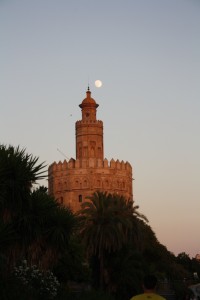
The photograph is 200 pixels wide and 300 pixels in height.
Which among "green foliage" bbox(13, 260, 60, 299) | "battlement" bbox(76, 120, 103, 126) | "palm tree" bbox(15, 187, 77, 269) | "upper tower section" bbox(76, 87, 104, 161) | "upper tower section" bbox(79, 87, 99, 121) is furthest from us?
"upper tower section" bbox(79, 87, 99, 121)

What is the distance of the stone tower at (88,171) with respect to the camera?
77688 millimetres

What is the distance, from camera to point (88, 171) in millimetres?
77875

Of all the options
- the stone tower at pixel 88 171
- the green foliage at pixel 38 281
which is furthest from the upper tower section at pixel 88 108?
the green foliage at pixel 38 281

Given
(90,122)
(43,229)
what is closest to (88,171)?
(90,122)

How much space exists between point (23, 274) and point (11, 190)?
3049 millimetres

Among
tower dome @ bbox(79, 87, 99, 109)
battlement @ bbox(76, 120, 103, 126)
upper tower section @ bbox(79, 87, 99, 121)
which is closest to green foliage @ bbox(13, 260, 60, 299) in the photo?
battlement @ bbox(76, 120, 103, 126)

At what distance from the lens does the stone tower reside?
255ft

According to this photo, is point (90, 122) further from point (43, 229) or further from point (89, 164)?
point (43, 229)

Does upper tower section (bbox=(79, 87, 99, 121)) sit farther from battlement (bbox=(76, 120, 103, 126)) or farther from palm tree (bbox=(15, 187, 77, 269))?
palm tree (bbox=(15, 187, 77, 269))

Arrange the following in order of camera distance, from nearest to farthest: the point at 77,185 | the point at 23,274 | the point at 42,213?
the point at 23,274 → the point at 42,213 → the point at 77,185

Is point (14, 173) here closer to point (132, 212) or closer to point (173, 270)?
point (132, 212)

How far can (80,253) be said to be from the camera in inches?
1460

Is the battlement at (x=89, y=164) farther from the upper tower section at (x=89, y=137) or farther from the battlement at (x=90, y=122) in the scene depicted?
the battlement at (x=90, y=122)

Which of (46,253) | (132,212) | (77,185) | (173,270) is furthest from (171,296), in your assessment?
(46,253)
